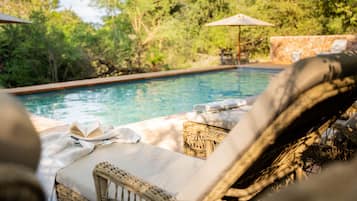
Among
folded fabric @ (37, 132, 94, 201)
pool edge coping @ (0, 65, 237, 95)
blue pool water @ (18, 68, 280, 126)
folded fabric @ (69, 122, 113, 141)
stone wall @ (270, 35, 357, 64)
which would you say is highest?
stone wall @ (270, 35, 357, 64)

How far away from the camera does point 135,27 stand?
49.3 ft

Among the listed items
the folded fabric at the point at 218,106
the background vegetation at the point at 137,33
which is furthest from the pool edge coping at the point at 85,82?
the folded fabric at the point at 218,106

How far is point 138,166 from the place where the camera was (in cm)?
236

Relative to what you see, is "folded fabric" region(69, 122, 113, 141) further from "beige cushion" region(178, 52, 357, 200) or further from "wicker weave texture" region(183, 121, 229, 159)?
"beige cushion" region(178, 52, 357, 200)

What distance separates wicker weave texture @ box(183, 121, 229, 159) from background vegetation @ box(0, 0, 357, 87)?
8370 mm

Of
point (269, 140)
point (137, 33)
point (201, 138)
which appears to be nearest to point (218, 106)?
point (201, 138)

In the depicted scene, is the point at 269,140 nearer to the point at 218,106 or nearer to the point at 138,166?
the point at 138,166

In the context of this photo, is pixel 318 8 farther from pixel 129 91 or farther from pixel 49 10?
pixel 49 10

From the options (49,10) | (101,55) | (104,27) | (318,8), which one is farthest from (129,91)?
(318,8)

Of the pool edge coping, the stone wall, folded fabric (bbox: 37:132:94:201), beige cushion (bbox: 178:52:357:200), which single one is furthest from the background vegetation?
beige cushion (bbox: 178:52:357:200)

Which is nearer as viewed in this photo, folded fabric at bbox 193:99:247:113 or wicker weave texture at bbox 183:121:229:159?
wicker weave texture at bbox 183:121:229:159

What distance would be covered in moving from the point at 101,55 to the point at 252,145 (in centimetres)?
1198

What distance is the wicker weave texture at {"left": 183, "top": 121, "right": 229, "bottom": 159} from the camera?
3.22 m

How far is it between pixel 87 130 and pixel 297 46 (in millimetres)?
12955
